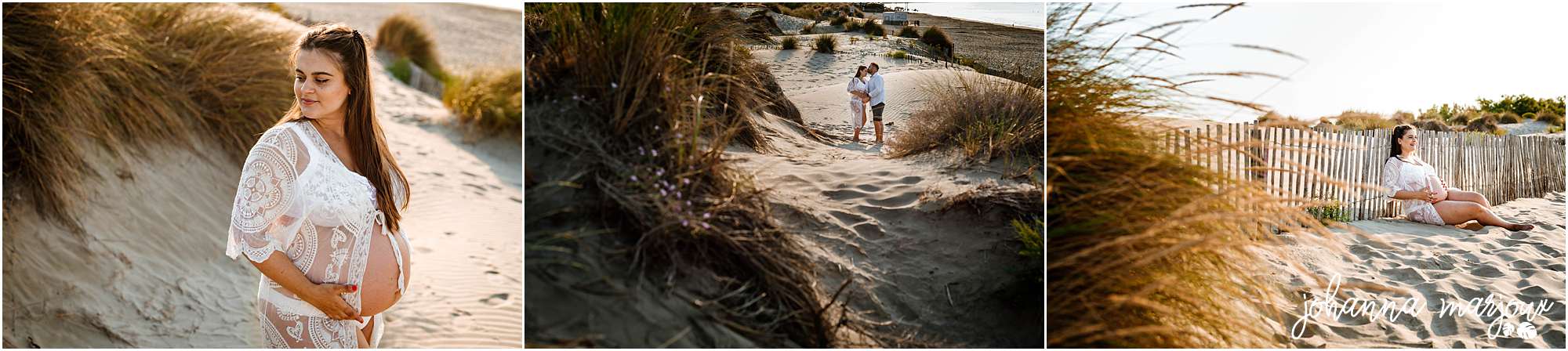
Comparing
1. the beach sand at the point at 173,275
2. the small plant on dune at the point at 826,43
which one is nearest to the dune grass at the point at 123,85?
the beach sand at the point at 173,275

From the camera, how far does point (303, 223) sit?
2.07 meters

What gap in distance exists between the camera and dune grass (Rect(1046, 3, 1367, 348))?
240cm

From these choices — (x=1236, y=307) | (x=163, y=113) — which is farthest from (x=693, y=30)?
(x=163, y=113)

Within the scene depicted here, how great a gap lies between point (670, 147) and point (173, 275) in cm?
311

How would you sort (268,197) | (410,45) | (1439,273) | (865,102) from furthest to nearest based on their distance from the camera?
(410,45) → (1439,273) → (865,102) → (268,197)

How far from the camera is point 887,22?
8.25 ft

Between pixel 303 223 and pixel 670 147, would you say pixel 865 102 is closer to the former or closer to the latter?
pixel 670 147

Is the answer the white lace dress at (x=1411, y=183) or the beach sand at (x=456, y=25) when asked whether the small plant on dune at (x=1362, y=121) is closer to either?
the white lace dress at (x=1411, y=183)

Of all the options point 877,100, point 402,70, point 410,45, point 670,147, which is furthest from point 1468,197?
point 410,45

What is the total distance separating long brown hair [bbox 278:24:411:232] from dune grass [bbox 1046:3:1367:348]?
6.60ft

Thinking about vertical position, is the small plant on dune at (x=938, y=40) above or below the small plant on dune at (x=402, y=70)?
below

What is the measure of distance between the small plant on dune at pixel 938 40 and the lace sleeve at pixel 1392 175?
1.98 meters

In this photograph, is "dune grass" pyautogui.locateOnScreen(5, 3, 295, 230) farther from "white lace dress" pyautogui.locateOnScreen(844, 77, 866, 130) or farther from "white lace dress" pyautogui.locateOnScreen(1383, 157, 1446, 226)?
"white lace dress" pyautogui.locateOnScreen(1383, 157, 1446, 226)

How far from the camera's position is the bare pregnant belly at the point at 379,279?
2.25 metres
